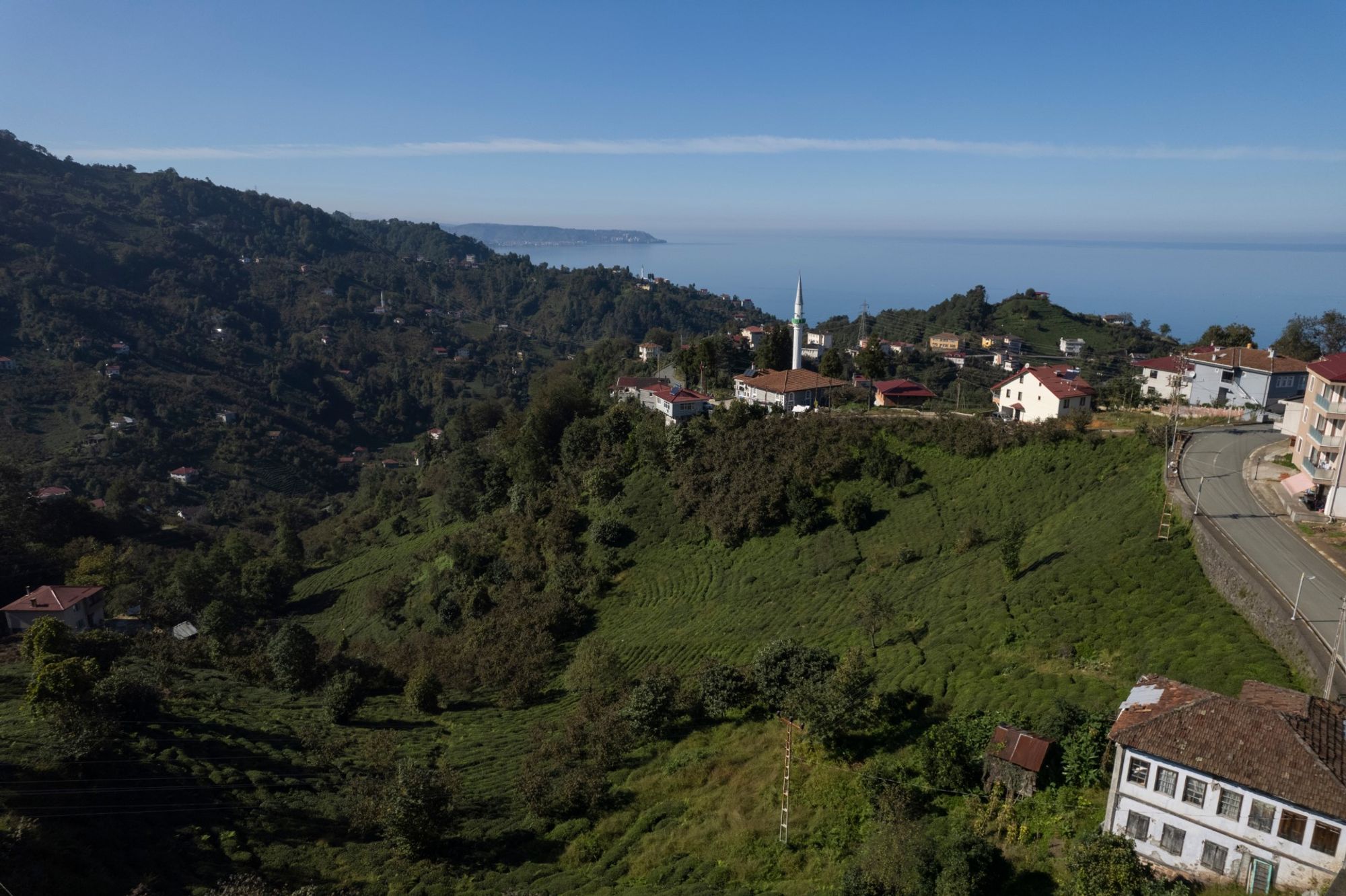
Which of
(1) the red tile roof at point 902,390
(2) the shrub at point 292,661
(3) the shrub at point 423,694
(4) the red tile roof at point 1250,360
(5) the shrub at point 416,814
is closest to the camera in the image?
(5) the shrub at point 416,814

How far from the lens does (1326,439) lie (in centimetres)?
2041

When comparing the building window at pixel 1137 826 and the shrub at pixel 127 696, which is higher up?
the building window at pixel 1137 826

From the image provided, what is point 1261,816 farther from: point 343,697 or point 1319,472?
point 343,697

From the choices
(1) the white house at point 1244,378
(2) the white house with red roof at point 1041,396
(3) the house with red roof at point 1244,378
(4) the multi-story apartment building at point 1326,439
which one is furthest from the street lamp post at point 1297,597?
(1) the white house at point 1244,378

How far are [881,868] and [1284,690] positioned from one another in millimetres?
7047

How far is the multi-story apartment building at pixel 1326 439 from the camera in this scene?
19328 mm

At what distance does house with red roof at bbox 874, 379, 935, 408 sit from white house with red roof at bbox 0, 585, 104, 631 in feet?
128

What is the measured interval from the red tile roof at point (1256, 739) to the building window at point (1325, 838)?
31cm

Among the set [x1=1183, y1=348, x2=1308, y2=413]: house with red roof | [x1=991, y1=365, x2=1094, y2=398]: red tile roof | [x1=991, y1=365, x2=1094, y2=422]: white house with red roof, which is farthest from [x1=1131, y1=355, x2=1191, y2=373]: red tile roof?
[x1=991, y1=365, x2=1094, y2=398]: red tile roof

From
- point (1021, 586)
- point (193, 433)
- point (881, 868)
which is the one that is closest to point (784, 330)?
point (1021, 586)

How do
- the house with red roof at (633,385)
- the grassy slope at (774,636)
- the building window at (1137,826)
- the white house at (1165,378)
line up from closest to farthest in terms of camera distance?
the building window at (1137,826), the grassy slope at (774,636), the white house at (1165,378), the house with red roof at (633,385)

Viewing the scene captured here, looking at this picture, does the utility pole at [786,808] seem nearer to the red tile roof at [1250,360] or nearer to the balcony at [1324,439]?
the balcony at [1324,439]

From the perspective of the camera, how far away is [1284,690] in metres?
11.4

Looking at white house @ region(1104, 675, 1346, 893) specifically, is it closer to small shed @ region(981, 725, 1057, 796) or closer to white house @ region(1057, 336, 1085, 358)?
small shed @ region(981, 725, 1057, 796)
